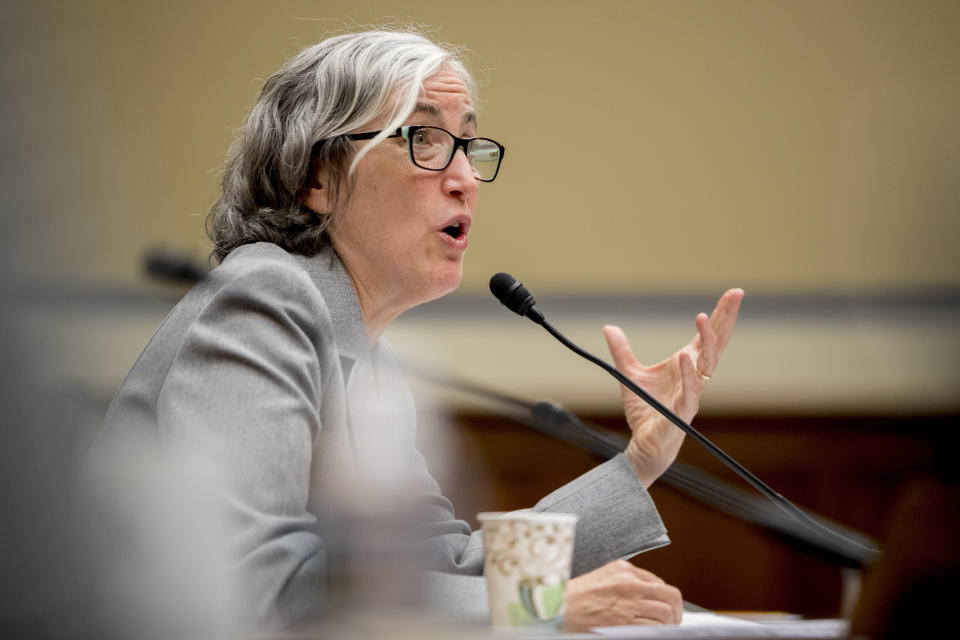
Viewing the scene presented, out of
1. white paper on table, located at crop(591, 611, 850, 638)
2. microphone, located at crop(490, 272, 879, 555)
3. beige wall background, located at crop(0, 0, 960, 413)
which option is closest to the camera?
white paper on table, located at crop(591, 611, 850, 638)

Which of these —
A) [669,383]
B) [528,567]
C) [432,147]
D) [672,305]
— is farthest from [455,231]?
[672,305]

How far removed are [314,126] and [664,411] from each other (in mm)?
548

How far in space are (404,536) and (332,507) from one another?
0.28 meters

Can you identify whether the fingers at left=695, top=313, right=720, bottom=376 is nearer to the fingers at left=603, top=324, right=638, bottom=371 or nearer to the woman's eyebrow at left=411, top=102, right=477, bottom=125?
the fingers at left=603, top=324, right=638, bottom=371

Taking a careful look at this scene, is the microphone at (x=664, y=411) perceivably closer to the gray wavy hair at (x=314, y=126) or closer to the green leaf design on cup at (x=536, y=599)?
the gray wavy hair at (x=314, y=126)

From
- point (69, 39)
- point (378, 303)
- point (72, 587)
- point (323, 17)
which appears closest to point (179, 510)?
point (72, 587)

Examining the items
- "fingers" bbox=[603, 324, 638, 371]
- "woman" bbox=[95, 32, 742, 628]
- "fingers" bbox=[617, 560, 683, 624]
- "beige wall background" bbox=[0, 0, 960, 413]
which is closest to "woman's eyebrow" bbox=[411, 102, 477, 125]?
"woman" bbox=[95, 32, 742, 628]

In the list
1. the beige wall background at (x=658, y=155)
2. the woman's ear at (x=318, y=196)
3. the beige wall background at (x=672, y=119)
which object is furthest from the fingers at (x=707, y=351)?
the beige wall background at (x=672, y=119)

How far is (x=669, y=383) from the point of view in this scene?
52.4 inches

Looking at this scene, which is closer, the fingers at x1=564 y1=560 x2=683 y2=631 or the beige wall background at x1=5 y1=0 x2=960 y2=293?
the fingers at x1=564 y1=560 x2=683 y2=631

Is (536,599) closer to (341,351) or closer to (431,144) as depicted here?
(341,351)

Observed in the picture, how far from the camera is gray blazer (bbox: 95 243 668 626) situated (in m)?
0.80

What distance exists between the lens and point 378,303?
4.18ft

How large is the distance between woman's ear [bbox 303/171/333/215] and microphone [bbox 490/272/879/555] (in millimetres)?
235
